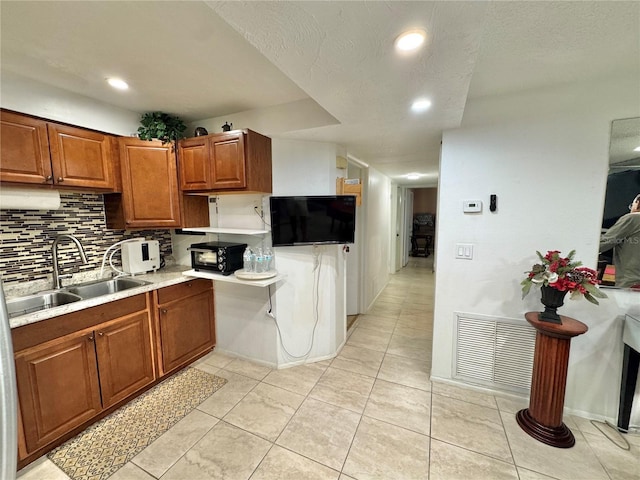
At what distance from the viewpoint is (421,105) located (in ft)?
5.58

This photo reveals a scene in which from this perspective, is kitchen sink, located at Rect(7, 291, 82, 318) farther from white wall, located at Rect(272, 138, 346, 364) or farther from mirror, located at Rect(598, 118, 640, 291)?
mirror, located at Rect(598, 118, 640, 291)

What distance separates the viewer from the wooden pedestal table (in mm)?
1739

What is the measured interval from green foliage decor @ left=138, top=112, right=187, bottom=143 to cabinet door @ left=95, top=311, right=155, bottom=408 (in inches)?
61.6

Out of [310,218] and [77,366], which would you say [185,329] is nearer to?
Result: [77,366]

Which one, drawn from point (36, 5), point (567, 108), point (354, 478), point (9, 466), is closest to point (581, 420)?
point (354, 478)

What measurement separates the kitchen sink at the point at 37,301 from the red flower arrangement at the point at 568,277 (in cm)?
331

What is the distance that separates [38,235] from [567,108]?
4035mm

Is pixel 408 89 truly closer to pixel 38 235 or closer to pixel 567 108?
pixel 567 108

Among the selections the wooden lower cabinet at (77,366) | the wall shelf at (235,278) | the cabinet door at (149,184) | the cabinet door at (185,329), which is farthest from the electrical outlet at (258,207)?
the wooden lower cabinet at (77,366)

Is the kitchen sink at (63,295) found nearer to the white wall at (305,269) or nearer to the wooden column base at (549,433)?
the white wall at (305,269)

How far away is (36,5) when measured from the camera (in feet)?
3.97

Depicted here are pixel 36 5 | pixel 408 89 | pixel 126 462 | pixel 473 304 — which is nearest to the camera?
pixel 36 5

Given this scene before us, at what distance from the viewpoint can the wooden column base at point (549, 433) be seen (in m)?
1.73

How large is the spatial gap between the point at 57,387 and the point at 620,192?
3.95 metres
